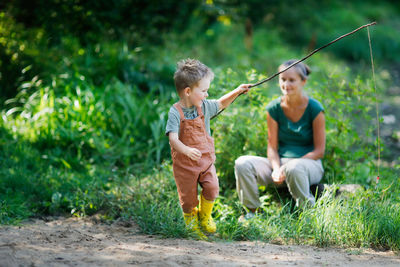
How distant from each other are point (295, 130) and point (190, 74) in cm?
116

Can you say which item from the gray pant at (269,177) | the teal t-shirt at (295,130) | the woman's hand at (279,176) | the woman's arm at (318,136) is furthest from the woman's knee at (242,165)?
the woman's arm at (318,136)

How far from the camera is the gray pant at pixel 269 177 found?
11.6 ft

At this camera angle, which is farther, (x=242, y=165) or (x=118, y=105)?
(x=118, y=105)

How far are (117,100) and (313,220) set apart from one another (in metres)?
2.82

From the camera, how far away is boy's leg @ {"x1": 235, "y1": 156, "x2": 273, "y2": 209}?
12.0ft

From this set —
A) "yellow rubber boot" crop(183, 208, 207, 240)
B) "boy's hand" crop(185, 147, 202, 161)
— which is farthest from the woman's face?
"yellow rubber boot" crop(183, 208, 207, 240)

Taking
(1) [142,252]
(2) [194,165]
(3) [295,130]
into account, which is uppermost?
(3) [295,130]

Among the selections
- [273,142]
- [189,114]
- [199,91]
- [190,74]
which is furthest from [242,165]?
[190,74]

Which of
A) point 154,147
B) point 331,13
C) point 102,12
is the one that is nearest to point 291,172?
point 154,147

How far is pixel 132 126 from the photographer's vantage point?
501 centimetres

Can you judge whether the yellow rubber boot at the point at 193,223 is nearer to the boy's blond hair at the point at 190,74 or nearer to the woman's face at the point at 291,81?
the boy's blond hair at the point at 190,74

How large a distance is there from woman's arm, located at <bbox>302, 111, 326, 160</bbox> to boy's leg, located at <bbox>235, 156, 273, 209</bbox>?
1.34ft

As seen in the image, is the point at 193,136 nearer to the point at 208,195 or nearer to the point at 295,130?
the point at 208,195

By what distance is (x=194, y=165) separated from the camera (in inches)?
125
